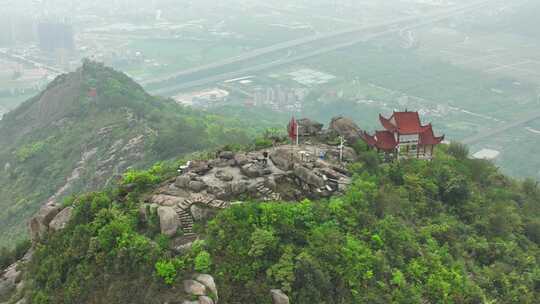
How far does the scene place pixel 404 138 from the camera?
98.7 ft

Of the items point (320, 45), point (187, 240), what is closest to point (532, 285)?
point (187, 240)

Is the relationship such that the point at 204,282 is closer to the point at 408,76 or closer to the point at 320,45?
the point at 408,76

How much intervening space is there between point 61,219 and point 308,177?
11600 mm

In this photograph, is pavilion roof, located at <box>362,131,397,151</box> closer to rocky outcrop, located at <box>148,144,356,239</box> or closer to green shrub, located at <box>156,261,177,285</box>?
rocky outcrop, located at <box>148,144,356,239</box>

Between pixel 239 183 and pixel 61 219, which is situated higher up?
pixel 239 183

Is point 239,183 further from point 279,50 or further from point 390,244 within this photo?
point 279,50

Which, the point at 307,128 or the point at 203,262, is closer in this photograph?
the point at 203,262

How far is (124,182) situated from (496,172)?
25.2 metres

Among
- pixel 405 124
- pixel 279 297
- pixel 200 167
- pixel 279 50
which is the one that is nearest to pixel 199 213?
pixel 200 167

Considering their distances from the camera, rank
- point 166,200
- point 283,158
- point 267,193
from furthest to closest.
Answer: point 283,158 < point 267,193 < point 166,200

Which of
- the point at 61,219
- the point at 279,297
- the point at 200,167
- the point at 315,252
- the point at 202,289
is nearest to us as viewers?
the point at 202,289

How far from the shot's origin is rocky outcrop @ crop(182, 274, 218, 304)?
16906 mm

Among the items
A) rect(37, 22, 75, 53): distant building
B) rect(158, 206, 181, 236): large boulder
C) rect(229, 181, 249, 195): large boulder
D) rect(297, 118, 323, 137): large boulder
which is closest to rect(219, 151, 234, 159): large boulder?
rect(229, 181, 249, 195): large boulder

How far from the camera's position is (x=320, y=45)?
16825cm
